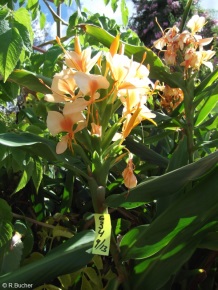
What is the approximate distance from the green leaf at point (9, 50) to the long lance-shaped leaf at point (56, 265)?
33 cm

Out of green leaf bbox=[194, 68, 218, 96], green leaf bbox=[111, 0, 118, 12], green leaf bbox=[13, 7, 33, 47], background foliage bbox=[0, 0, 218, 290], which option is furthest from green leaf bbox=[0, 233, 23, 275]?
green leaf bbox=[111, 0, 118, 12]

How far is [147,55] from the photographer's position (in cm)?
92

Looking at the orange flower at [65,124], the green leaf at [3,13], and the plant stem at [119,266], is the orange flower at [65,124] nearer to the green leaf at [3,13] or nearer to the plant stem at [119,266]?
the plant stem at [119,266]

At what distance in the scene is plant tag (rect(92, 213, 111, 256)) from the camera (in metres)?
0.58

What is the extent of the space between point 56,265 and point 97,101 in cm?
25

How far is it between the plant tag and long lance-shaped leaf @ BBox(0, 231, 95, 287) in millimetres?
50

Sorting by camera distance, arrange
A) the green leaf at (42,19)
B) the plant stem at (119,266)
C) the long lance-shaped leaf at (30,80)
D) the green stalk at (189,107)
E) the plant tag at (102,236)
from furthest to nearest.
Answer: the green leaf at (42,19) → the green stalk at (189,107) → the long lance-shaped leaf at (30,80) → the plant stem at (119,266) → the plant tag at (102,236)

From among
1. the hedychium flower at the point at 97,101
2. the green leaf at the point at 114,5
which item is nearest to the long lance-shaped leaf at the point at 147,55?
the hedychium flower at the point at 97,101

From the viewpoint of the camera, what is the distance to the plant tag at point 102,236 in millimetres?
577

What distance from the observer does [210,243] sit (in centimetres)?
72

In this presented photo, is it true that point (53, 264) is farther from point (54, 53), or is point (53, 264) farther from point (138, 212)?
point (54, 53)

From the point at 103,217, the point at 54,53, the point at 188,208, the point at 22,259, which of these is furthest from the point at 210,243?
the point at 54,53

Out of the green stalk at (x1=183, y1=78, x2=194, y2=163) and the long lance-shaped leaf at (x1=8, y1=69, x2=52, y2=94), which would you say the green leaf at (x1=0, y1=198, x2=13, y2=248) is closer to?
the long lance-shaped leaf at (x1=8, y1=69, x2=52, y2=94)

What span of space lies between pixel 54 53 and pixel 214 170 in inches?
20.7
